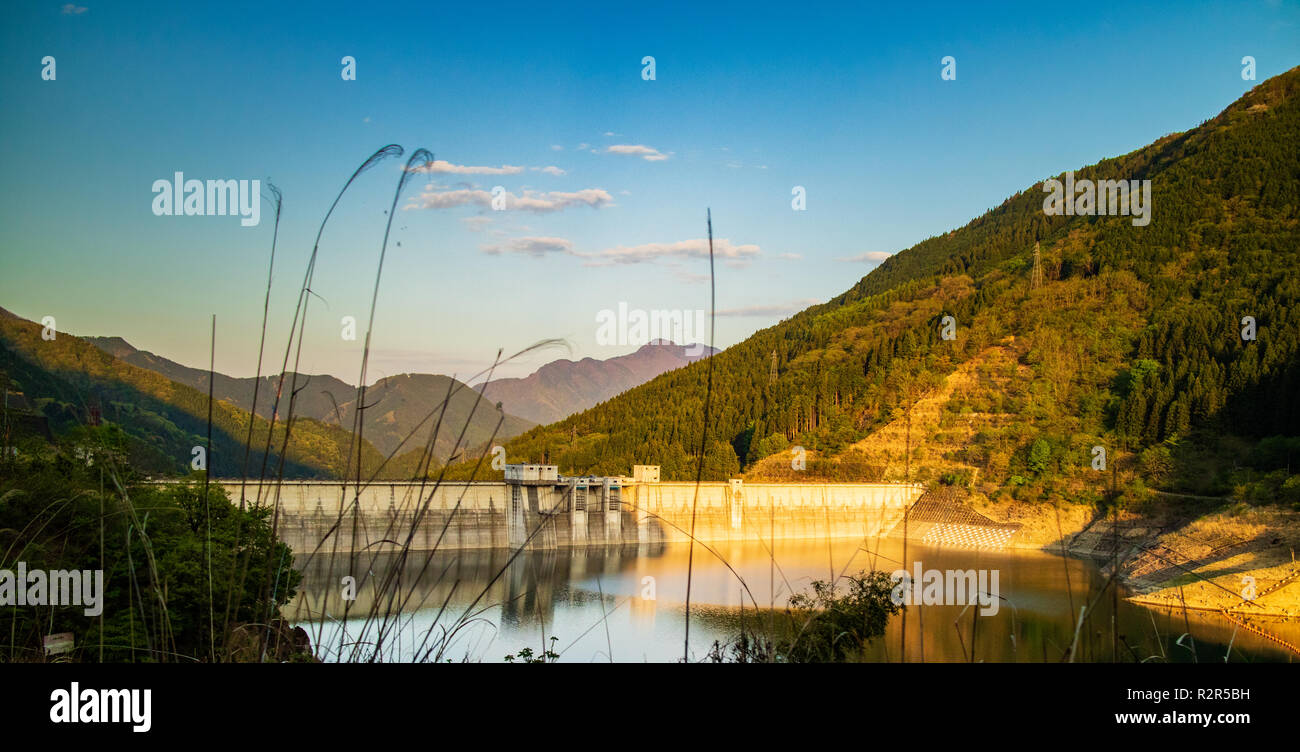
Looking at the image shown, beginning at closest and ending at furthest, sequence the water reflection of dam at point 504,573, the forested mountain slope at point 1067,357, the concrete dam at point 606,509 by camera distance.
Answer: the water reflection of dam at point 504,573 → the concrete dam at point 606,509 → the forested mountain slope at point 1067,357

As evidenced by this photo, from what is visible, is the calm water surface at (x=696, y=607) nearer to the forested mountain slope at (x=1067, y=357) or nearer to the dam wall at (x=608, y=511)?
the dam wall at (x=608, y=511)

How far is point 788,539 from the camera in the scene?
49.7 metres

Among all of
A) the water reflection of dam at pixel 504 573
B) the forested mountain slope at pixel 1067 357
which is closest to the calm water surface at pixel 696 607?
the water reflection of dam at pixel 504 573

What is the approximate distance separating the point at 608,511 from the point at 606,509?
17cm

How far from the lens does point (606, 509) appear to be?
44562 mm

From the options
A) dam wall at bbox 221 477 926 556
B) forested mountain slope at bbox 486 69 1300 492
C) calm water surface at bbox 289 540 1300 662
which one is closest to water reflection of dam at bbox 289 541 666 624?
calm water surface at bbox 289 540 1300 662

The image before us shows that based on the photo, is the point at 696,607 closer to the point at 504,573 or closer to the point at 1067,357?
the point at 504,573

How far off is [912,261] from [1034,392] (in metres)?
62.2

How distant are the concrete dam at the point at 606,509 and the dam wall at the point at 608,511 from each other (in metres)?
0.05

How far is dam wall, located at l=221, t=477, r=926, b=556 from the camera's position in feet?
114

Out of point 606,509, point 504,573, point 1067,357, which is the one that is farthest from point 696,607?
point 1067,357

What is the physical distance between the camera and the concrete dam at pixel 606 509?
35000mm
